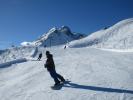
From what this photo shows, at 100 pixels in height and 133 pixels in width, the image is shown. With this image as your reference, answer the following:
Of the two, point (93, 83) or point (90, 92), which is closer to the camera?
point (90, 92)

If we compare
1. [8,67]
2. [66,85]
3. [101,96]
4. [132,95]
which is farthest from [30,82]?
[8,67]

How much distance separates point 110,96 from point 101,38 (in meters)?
57.3

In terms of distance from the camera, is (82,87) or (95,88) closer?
(95,88)

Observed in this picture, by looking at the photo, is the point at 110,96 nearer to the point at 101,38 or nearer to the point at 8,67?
the point at 8,67

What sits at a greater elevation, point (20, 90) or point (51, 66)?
point (51, 66)

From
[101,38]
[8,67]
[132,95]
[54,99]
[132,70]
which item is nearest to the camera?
[132,95]

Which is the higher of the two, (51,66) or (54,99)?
(51,66)

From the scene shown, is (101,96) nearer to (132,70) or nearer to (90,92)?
(90,92)

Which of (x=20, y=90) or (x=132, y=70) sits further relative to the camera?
(x=132, y=70)

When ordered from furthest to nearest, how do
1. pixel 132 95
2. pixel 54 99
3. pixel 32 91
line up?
pixel 32 91 → pixel 54 99 → pixel 132 95

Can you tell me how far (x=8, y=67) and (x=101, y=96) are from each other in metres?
17.4

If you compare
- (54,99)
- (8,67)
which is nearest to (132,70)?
(54,99)

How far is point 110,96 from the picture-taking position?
40.1 feet

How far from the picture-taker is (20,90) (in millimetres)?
15328
